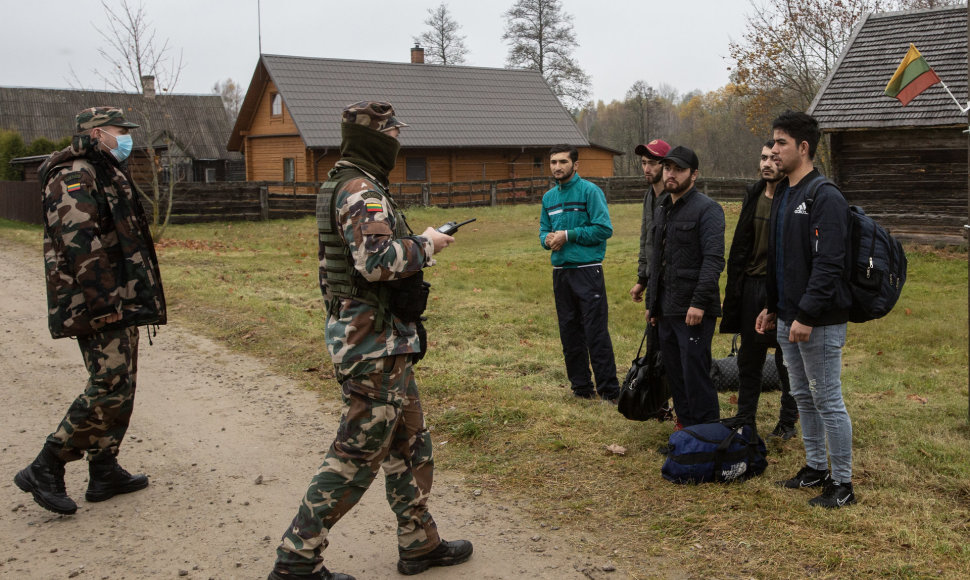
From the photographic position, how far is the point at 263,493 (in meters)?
4.77

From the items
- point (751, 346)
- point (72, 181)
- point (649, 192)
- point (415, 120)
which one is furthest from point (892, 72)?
point (415, 120)

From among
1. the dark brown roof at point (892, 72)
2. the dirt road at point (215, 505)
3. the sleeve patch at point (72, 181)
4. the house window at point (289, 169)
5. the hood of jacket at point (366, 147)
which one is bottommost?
the dirt road at point (215, 505)

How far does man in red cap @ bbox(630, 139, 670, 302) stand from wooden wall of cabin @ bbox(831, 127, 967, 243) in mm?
13129

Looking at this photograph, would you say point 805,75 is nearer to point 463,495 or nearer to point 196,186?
point 196,186

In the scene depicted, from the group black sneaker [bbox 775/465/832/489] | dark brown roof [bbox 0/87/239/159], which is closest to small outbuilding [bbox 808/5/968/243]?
black sneaker [bbox 775/465/832/489]

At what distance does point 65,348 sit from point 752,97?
26.1m

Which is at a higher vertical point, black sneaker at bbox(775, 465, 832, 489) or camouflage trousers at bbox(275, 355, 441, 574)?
camouflage trousers at bbox(275, 355, 441, 574)

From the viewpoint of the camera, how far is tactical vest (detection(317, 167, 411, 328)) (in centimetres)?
351

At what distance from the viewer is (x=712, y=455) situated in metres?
4.62

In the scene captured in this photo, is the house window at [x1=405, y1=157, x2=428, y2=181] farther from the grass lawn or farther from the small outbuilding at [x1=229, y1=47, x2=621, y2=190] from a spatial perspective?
the grass lawn

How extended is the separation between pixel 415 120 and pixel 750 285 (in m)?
30.7

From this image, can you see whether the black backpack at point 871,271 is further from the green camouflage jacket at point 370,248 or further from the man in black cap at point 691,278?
the green camouflage jacket at point 370,248

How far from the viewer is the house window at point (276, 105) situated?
33812mm

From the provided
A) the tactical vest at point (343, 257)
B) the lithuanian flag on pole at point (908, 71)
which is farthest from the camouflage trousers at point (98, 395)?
the lithuanian flag on pole at point (908, 71)
